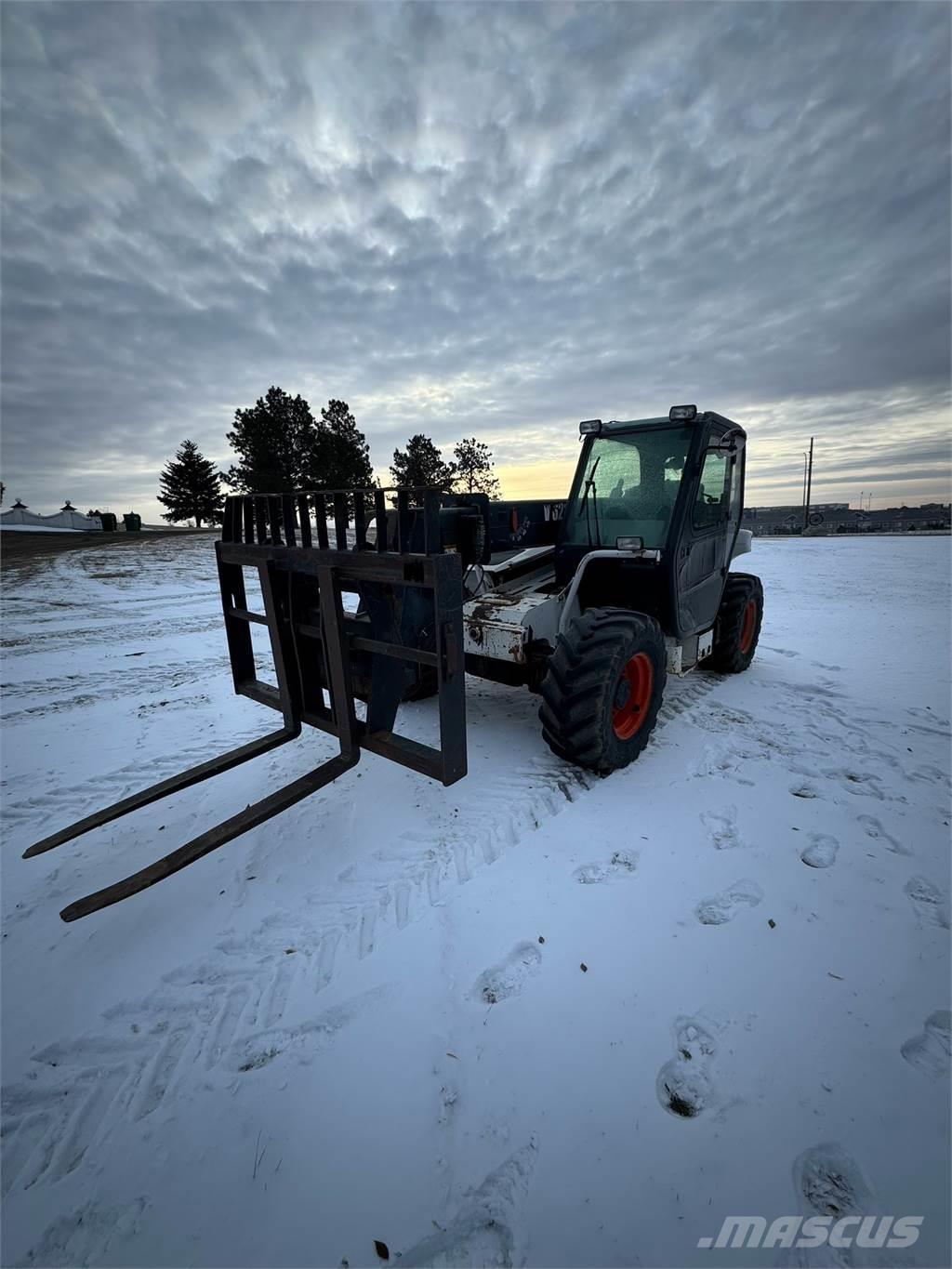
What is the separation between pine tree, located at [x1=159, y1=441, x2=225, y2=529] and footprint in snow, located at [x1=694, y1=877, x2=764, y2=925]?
50459 millimetres

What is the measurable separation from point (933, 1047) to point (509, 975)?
1.60 metres

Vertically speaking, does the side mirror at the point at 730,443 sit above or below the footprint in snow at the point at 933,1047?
above

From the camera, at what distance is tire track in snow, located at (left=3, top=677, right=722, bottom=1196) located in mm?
1880

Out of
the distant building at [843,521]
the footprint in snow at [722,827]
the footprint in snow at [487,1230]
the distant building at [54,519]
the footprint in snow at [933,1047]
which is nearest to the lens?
the footprint in snow at [487,1230]

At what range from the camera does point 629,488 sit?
182 inches

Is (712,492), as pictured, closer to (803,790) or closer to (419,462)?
(803,790)

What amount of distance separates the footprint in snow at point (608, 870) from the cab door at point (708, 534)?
6.96 feet

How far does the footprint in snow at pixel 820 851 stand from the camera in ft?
9.70

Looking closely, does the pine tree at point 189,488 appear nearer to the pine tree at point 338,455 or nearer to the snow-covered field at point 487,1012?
the pine tree at point 338,455

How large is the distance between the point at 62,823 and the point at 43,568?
15.2 metres

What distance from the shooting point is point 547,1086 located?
1.93 m

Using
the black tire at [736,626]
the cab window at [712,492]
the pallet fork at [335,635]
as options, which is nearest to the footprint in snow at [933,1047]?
the pallet fork at [335,635]

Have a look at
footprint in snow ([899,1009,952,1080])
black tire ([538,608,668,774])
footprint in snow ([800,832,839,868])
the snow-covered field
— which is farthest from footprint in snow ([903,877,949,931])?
black tire ([538,608,668,774])

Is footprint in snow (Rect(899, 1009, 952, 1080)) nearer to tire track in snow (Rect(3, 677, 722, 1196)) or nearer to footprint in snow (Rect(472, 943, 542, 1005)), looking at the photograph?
footprint in snow (Rect(472, 943, 542, 1005))
